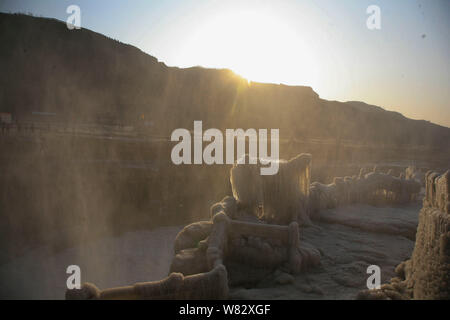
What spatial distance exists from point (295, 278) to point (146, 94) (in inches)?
1728

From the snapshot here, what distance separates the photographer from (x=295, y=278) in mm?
6309

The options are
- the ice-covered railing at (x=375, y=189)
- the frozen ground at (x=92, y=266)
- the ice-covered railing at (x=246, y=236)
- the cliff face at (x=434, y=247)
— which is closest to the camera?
the cliff face at (x=434, y=247)

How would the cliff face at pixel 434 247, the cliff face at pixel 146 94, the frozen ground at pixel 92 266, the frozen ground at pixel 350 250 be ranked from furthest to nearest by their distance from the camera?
the cliff face at pixel 146 94 → the frozen ground at pixel 92 266 → the frozen ground at pixel 350 250 → the cliff face at pixel 434 247

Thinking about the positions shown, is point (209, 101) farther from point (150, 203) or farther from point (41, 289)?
point (41, 289)

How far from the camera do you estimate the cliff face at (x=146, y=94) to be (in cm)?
3616

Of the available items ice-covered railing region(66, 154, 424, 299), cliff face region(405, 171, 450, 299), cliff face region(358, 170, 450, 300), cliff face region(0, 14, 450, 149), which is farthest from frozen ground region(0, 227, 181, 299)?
cliff face region(0, 14, 450, 149)

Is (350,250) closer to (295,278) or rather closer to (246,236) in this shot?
(295,278)

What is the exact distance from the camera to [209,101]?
2004 inches

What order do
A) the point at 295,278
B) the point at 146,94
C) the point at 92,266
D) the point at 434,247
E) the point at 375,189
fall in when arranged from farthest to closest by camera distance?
the point at 146,94
the point at 375,189
the point at 92,266
the point at 295,278
the point at 434,247

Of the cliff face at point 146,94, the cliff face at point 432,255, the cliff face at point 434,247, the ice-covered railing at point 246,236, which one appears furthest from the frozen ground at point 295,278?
the cliff face at point 146,94

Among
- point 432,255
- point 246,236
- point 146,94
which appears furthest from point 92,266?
point 146,94

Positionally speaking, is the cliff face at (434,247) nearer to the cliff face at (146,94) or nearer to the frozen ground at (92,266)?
the frozen ground at (92,266)

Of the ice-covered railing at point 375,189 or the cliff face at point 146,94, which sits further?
the cliff face at point 146,94

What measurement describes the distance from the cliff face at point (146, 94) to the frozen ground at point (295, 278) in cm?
1674
